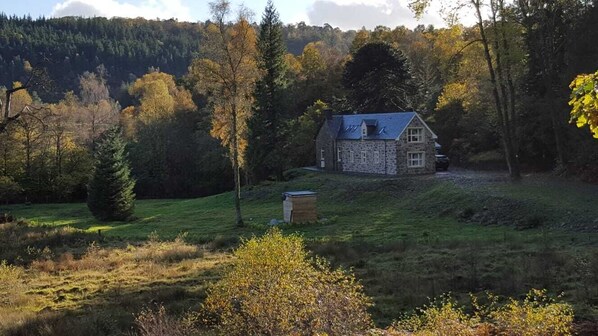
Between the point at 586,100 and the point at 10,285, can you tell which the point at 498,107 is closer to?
the point at 10,285

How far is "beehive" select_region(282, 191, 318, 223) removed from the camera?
2648cm

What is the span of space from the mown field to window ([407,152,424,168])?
14.8 ft

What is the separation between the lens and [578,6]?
30.3 metres

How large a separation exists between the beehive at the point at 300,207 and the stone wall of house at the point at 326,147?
18.4 metres

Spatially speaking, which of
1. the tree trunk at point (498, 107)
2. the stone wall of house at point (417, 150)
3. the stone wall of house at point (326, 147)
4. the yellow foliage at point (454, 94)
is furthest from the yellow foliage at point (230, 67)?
the yellow foliage at point (454, 94)

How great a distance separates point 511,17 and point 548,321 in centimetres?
2466

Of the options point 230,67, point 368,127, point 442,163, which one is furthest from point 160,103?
point 230,67

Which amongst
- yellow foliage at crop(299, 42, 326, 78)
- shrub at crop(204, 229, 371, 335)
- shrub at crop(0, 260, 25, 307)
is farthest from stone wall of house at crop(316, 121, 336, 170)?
shrub at crop(204, 229, 371, 335)

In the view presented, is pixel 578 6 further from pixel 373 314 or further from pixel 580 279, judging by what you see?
pixel 373 314

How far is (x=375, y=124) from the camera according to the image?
40.8 meters

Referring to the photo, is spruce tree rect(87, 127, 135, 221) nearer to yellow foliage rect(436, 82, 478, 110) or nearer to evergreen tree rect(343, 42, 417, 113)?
evergreen tree rect(343, 42, 417, 113)

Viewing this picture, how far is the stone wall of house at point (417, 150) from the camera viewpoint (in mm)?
38094

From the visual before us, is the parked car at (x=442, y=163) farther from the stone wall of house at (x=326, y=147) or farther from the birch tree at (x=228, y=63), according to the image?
the birch tree at (x=228, y=63)

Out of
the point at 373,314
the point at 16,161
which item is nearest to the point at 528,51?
the point at 373,314
